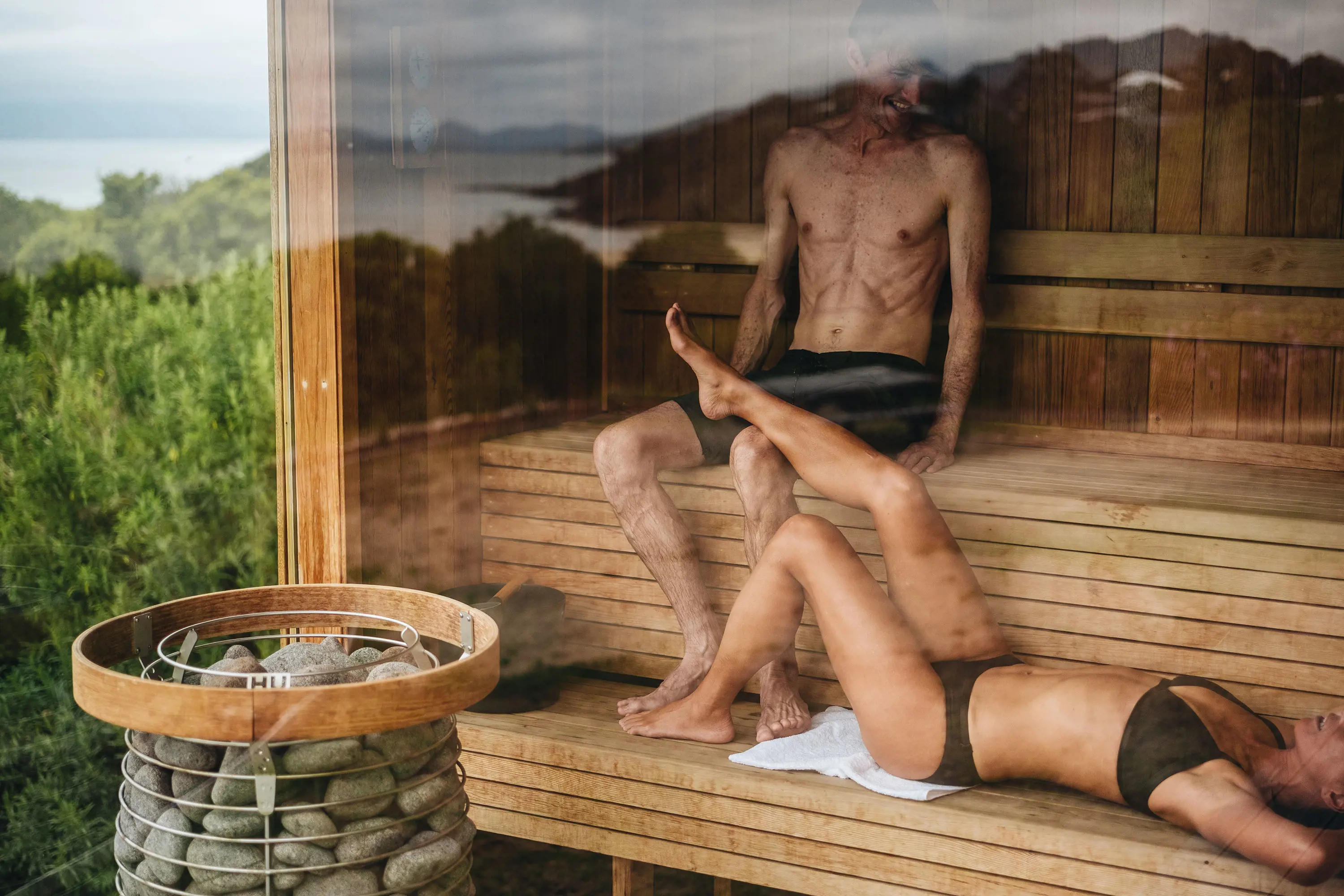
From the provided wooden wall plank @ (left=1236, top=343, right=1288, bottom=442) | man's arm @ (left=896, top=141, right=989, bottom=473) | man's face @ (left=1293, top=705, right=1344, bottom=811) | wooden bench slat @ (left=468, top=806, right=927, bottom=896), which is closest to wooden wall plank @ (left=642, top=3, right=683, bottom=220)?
man's arm @ (left=896, top=141, right=989, bottom=473)

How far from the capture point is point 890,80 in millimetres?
1362

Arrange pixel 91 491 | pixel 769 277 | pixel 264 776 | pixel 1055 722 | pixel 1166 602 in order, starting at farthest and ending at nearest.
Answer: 1. pixel 769 277
2. pixel 1166 602
3. pixel 1055 722
4. pixel 91 491
5. pixel 264 776

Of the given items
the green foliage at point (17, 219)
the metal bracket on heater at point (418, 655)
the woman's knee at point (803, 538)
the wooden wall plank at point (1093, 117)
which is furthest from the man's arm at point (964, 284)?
the green foliage at point (17, 219)

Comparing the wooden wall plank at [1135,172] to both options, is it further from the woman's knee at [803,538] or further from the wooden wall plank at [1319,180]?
the woman's knee at [803,538]

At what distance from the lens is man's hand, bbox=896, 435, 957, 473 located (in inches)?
56.1

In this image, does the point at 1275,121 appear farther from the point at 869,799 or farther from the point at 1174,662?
the point at 869,799

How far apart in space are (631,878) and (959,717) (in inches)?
18.4

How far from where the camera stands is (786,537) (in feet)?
4.50

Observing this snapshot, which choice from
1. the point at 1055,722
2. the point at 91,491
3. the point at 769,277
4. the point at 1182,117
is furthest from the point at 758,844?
the point at 1182,117

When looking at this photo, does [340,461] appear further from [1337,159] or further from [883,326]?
[1337,159]

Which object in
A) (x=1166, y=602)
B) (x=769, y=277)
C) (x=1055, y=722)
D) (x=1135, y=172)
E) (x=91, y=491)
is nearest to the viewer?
(x=91, y=491)

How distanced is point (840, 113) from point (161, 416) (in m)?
0.80

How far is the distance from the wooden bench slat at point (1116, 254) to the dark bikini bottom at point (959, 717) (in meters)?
0.51

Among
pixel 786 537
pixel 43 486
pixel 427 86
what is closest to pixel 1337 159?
pixel 786 537
